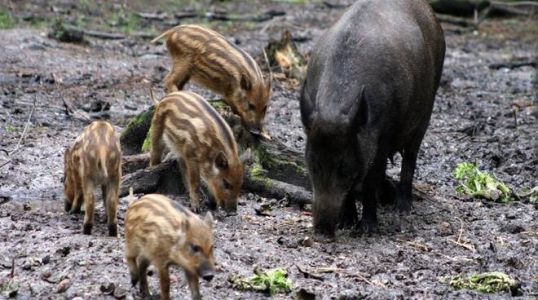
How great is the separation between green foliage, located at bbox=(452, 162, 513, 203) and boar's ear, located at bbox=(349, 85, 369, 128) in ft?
6.43

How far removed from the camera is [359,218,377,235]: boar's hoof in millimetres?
7387

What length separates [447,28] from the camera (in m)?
18.0

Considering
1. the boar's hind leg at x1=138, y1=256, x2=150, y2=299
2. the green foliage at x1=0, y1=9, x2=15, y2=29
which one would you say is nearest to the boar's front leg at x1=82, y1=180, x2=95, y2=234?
the boar's hind leg at x1=138, y1=256, x2=150, y2=299

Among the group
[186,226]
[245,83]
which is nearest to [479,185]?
[245,83]

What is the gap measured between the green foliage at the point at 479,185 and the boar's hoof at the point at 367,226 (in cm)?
143

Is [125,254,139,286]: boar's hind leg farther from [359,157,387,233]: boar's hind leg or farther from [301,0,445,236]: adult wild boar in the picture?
[359,157,387,233]: boar's hind leg

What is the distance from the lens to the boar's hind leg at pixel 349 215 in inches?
295

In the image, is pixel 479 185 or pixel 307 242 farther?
pixel 479 185

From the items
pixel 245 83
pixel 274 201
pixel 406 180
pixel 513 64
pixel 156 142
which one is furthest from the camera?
pixel 513 64

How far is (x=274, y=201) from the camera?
8039 millimetres

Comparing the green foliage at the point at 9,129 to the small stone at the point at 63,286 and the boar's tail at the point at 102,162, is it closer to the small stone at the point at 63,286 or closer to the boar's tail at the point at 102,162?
the boar's tail at the point at 102,162

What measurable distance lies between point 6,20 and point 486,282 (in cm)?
1025

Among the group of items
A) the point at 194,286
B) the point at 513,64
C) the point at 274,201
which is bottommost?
the point at 513,64

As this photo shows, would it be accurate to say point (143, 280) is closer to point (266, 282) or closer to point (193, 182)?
point (266, 282)
